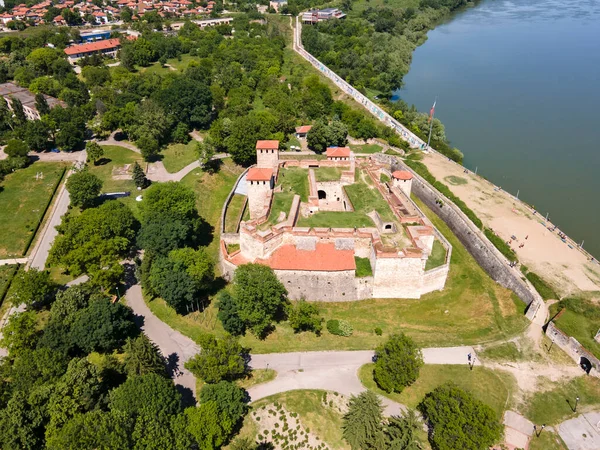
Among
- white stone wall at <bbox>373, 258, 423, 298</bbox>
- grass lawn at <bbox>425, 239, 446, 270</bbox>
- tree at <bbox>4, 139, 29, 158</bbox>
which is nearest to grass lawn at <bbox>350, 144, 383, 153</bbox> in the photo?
grass lawn at <bbox>425, 239, 446, 270</bbox>

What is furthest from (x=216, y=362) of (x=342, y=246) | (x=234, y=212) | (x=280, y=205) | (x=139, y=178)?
(x=139, y=178)

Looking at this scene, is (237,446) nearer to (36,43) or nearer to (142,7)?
(36,43)

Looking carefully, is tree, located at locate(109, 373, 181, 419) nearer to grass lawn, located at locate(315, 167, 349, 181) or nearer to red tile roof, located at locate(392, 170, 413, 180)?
grass lawn, located at locate(315, 167, 349, 181)

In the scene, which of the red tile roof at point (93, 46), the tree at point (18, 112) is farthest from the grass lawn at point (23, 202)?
the red tile roof at point (93, 46)

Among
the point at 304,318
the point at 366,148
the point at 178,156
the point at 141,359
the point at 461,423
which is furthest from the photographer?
the point at 366,148

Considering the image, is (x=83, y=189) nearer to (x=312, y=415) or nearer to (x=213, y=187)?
(x=213, y=187)

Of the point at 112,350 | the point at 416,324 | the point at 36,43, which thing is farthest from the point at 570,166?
the point at 36,43

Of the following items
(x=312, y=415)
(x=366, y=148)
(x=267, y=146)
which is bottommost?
(x=366, y=148)

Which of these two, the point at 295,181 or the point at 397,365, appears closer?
the point at 397,365
